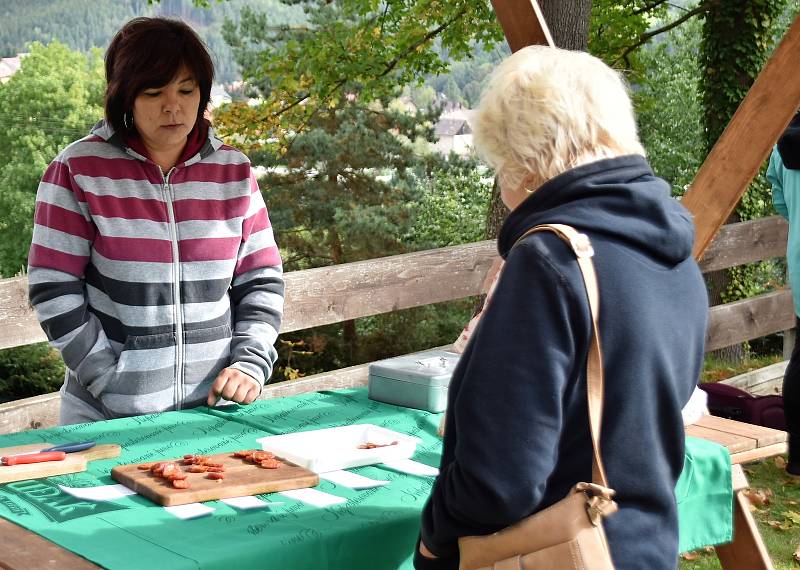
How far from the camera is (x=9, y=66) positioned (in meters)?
19.1

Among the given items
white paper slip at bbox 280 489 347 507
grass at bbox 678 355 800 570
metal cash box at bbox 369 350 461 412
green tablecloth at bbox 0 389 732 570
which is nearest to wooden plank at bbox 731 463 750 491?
green tablecloth at bbox 0 389 732 570

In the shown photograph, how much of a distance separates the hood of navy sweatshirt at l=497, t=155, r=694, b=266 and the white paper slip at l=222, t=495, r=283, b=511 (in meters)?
0.69

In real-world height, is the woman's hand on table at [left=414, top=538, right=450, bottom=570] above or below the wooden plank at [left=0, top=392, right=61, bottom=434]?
above

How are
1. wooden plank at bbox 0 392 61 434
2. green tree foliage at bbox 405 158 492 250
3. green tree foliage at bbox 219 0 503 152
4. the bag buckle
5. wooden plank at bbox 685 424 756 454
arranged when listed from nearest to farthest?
the bag buckle < wooden plank at bbox 685 424 756 454 < wooden plank at bbox 0 392 61 434 < green tree foliage at bbox 219 0 503 152 < green tree foliage at bbox 405 158 492 250

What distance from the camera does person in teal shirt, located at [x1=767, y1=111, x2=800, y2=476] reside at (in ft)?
14.4

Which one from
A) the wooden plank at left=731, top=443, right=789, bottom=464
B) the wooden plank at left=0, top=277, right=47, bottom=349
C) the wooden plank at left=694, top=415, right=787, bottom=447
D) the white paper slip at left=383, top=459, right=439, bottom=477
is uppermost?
the wooden plank at left=0, top=277, right=47, bottom=349

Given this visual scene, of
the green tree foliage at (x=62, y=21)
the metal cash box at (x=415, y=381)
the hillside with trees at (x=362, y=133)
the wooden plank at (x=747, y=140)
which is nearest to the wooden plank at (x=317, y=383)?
the wooden plank at (x=747, y=140)

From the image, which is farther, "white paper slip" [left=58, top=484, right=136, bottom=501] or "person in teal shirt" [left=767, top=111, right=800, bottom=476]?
"person in teal shirt" [left=767, top=111, right=800, bottom=476]

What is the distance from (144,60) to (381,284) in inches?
91.0

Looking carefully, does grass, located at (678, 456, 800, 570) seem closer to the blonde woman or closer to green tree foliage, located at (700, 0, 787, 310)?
the blonde woman

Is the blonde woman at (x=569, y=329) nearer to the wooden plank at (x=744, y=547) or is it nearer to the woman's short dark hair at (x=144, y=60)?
the wooden plank at (x=744, y=547)

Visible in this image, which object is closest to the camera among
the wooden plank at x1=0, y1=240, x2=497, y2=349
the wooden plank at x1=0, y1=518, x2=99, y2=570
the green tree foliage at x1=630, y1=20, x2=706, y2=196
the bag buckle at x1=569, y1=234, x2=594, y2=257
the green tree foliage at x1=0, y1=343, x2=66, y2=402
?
the bag buckle at x1=569, y1=234, x2=594, y2=257

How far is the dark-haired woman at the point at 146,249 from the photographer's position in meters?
2.66

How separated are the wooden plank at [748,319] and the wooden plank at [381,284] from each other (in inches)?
86.7
